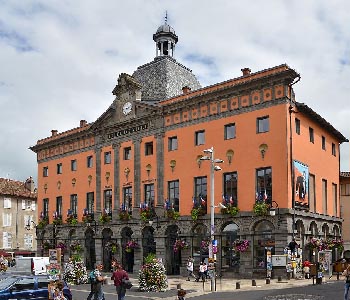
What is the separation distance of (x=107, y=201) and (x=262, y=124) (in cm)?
1836

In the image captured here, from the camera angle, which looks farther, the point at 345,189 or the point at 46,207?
the point at 46,207

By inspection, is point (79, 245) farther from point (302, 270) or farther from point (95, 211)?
point (302, 270)

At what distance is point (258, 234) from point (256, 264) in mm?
2064

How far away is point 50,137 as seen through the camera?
192ft

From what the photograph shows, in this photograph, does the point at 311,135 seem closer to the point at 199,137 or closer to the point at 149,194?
the point at 199,137

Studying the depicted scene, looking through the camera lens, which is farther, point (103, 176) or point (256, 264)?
point (103, 176)

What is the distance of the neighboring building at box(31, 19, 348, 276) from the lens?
120ft

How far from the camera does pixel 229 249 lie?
3859 cm

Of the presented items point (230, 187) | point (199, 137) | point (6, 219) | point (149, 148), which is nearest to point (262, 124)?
point (230, 187)

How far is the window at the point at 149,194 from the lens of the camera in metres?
44.5

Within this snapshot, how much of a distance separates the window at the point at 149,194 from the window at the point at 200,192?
4952mm

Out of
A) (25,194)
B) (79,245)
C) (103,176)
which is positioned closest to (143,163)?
(103,176)

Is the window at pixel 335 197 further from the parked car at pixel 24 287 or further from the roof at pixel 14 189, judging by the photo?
the roof at pixel 14 189

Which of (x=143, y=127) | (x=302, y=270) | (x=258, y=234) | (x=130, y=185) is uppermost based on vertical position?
(x=143, y=127)
